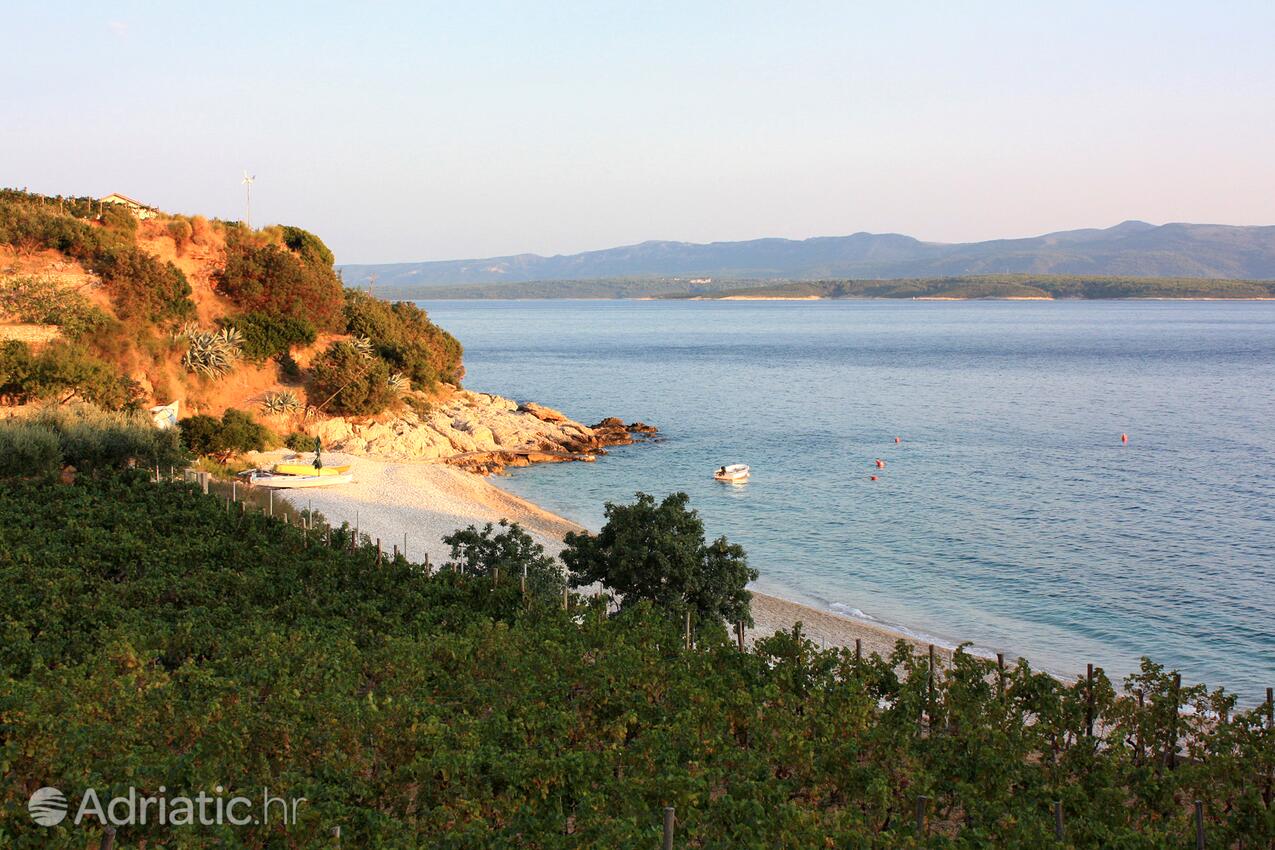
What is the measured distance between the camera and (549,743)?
11.9 m

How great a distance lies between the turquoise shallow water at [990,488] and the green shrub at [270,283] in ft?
45.4

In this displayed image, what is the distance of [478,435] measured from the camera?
50.1m

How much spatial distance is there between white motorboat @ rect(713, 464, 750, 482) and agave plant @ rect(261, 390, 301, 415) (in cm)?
1893

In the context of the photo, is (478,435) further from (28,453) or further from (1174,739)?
(1174,739)

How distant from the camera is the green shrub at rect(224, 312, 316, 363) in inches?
1793

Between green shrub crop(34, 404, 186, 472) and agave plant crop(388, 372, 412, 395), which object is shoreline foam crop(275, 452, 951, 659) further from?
agave plant crop(388, 372, 412, 395)

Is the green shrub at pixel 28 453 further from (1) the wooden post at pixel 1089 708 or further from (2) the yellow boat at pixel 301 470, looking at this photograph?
(1) the wooden post at pixel 1089 708

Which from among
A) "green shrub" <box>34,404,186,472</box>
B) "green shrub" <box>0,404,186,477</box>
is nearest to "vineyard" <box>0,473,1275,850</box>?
"green shrub" <box>0,404,186,477</box>

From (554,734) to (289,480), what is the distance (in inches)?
999

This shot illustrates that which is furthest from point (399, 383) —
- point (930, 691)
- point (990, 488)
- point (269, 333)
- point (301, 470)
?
point (930, 691)

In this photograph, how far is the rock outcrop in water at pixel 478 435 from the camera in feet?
150

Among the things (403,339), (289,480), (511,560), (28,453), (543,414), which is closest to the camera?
A: (511,560)

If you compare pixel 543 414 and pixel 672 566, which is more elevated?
pixel 672 566

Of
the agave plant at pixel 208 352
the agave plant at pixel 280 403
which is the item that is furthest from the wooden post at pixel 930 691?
the agave plant at pixel 208 352
